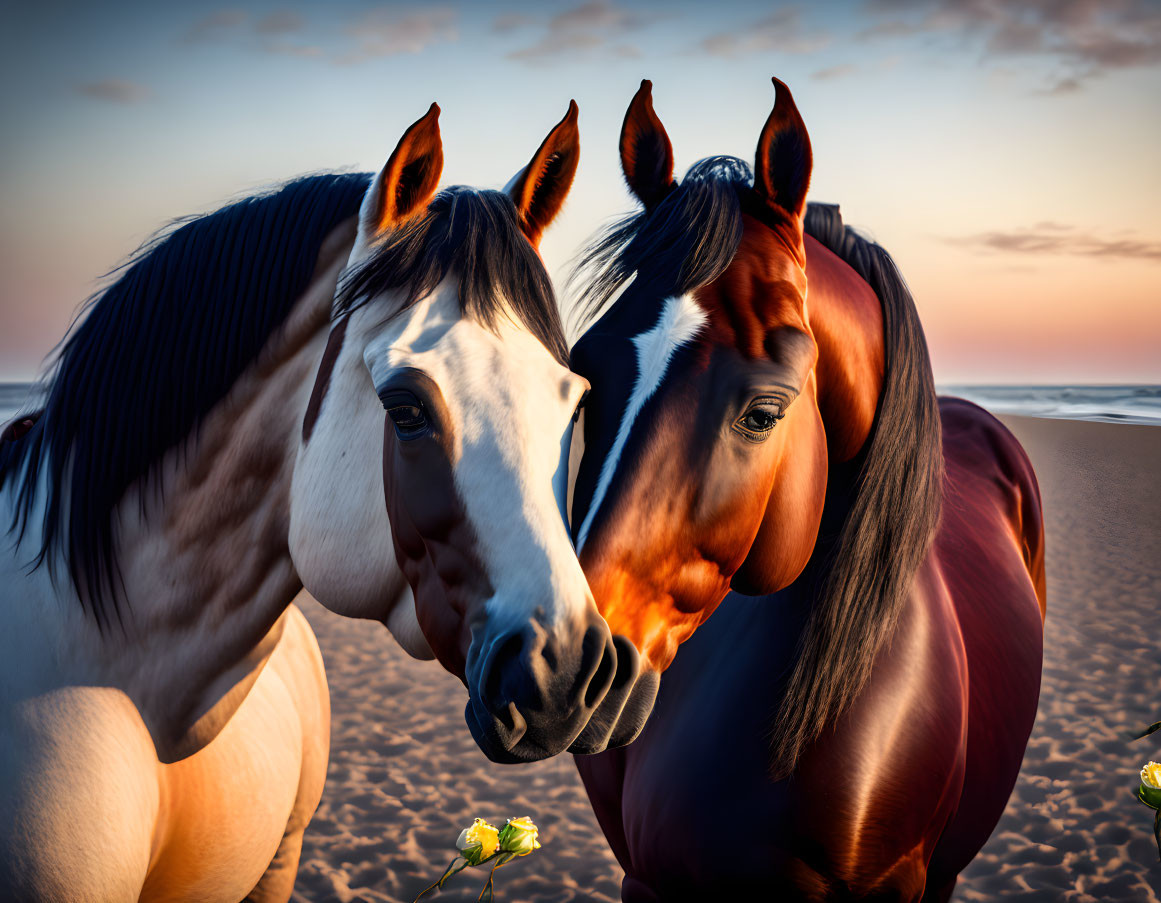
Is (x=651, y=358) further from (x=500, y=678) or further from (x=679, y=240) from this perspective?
(x=500, y=678)

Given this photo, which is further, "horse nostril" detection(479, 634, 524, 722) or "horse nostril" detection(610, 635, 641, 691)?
"horse nostril" detection(610, 635, 641, 691)

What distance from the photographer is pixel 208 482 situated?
1.45 metres

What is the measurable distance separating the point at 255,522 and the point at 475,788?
154 inches

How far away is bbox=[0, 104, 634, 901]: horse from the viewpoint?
1341 mm

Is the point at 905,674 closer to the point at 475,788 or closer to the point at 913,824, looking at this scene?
the point at 913,824

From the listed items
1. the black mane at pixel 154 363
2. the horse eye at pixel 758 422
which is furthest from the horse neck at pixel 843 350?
the black mane at pixel 154 363

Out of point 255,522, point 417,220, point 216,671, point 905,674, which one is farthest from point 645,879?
point 417,220

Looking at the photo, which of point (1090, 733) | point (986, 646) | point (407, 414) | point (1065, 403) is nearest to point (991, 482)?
point (986, 646)

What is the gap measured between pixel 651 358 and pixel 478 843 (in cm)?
100

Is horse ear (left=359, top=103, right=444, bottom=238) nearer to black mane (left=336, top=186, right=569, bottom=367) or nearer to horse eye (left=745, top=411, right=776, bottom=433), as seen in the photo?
black mane (left=336, top=186, right=569, bottom=367)

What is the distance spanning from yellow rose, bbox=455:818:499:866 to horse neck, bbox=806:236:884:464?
1.07 meters

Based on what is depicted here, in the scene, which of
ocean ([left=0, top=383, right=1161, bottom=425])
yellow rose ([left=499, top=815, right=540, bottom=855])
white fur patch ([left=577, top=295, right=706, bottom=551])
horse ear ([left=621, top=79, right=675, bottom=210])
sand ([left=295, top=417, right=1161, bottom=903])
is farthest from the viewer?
ocean ([left=0, top=383, right=1161, bottom=425])

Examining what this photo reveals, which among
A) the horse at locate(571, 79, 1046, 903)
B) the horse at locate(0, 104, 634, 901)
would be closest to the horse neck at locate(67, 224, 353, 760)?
the horse at locate(0, 104, 634, 901)

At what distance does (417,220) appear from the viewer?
4.68 ft
